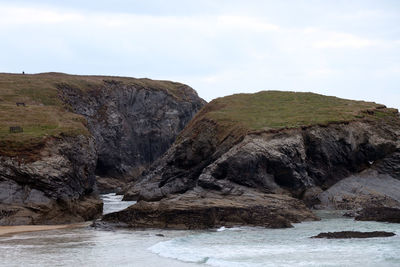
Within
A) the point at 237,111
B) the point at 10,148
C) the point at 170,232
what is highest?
the point at 237,111

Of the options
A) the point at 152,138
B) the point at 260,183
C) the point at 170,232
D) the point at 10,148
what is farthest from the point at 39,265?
the point at 152,138

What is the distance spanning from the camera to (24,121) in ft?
198

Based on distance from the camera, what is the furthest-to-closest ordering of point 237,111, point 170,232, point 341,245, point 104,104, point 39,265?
point 104,104
point 237,111
point 170,232
point 341,245
point 39,265

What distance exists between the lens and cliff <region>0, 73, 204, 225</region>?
48.2 m

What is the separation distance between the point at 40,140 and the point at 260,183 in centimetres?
2024

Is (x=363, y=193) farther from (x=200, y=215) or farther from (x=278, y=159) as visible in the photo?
(x=200, y=215)

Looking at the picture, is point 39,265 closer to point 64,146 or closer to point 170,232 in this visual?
point 170,232

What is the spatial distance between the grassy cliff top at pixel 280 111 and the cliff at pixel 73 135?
52.8 feet

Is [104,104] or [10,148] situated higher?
[104,104]

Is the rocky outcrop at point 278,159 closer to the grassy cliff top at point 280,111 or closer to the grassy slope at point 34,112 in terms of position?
the grassy cliff top at point 280,111

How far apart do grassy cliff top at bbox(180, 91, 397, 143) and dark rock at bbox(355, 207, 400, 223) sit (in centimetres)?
2031

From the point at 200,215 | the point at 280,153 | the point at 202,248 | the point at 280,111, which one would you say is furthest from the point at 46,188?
the point at 280,111

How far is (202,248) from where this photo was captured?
106 feet

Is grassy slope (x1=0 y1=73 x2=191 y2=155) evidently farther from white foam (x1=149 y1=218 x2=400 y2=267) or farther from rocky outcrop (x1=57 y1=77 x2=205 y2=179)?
white foam (x1=149 y1=218 x2=400 y2=267)
